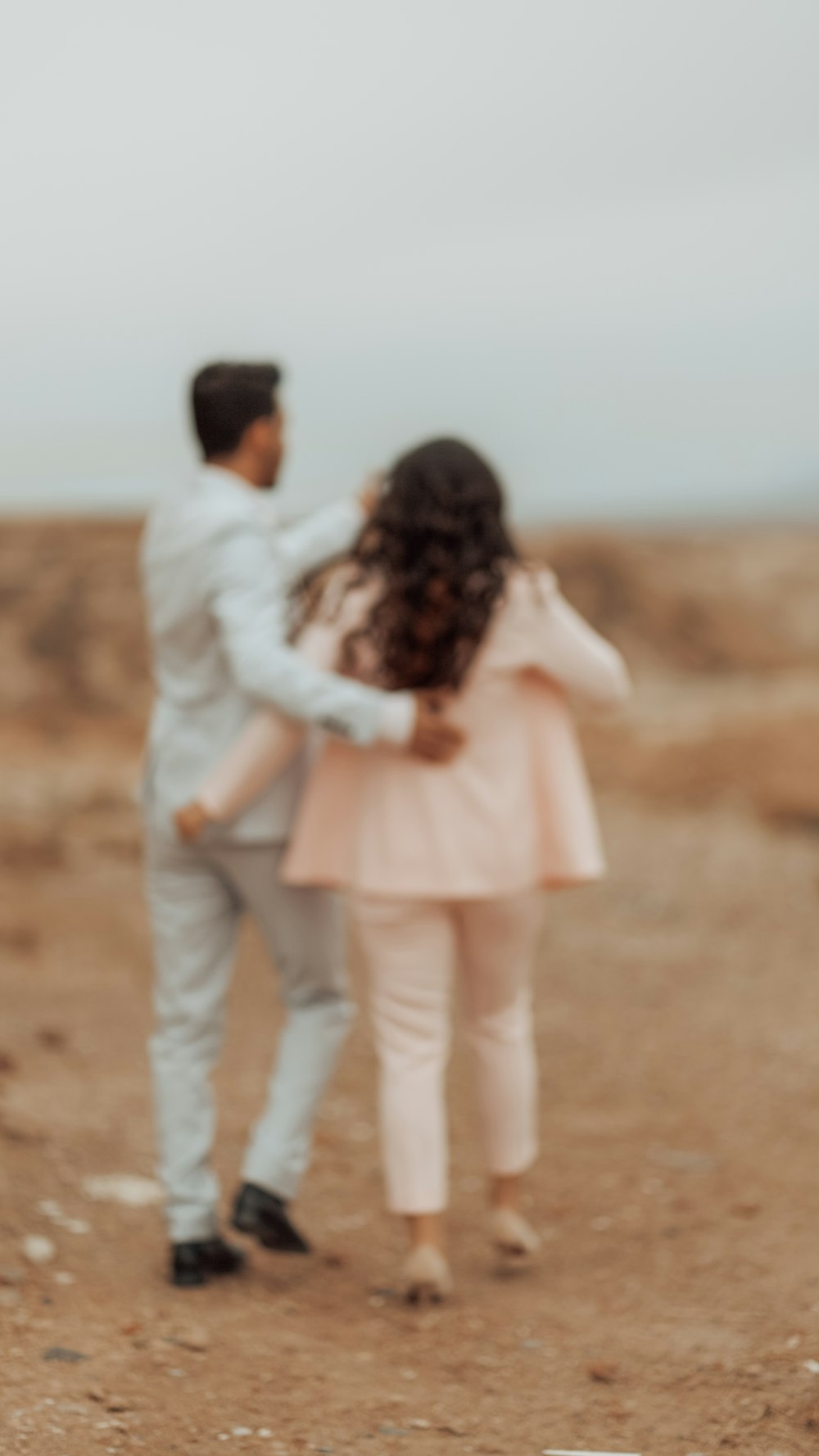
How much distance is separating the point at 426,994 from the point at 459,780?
0.46 metres

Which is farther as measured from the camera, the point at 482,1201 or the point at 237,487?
the point at 482,1201

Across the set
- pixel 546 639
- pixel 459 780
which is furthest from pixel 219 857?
pixel 546 639

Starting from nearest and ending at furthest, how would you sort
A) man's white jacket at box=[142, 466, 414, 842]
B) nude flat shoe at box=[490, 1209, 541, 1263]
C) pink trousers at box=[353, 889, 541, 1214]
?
man's white jacket at box=[142, 466, 414, 842]
pink trousers at box=[353, 889, 541, 1214]
nude flat shoe at box=[490, 1209, 541, 1263]

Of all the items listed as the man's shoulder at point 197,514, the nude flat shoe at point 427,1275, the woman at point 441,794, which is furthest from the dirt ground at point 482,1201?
the man's shoulder at point 197,514

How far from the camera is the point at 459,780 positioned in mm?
3857

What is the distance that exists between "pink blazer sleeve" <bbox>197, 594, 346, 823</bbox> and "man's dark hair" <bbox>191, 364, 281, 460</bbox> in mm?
443

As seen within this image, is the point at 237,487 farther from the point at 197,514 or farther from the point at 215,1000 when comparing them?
the point at 215,1000

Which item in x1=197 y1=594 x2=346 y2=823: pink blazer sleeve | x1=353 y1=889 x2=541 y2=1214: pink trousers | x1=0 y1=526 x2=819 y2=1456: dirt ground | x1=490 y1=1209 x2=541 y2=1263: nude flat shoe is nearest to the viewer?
x1=0 y1=526 x2=819 y2=1456: dirt ground

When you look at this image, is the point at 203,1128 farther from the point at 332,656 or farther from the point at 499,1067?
the point at 332,656

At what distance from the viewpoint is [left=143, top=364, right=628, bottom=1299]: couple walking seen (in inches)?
147

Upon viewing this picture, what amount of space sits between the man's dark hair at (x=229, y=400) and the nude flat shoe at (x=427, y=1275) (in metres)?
1.72

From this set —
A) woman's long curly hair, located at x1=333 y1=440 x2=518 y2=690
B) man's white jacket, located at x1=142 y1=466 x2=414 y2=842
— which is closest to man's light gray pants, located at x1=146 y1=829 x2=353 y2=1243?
man's white jacket, located at x1=142 y1=466 x2=414 y2=842

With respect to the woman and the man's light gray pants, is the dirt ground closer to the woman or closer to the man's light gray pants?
the man's light gray pants

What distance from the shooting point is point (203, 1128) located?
13.1 feet
